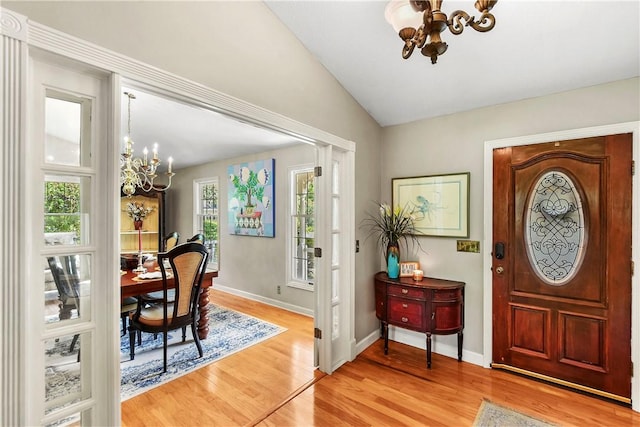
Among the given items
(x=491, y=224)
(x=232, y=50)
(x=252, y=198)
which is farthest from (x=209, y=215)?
(x=491, y=224)

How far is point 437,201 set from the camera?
3035 millimetres

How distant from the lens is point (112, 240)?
129 cm

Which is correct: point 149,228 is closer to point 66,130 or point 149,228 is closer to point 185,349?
point 185,349

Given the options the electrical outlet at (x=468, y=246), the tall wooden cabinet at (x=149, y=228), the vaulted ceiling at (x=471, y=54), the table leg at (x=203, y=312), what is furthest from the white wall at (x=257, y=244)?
the electrical outlet at (x=468, y=246)

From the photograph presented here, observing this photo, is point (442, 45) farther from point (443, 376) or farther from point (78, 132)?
point (443, 376)

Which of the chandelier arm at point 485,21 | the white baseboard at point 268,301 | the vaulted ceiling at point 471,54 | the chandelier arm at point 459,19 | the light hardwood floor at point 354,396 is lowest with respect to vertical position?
the light hardwood floor at point 354,396

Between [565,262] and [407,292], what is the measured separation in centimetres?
129

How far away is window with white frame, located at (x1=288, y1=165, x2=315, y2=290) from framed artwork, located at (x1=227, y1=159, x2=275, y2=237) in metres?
0.35

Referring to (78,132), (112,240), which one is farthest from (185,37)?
(112,240)

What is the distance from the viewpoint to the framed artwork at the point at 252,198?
456 centimetres

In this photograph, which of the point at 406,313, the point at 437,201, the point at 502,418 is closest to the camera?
the point at 502,418

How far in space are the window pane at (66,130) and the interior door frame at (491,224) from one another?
2.96 m

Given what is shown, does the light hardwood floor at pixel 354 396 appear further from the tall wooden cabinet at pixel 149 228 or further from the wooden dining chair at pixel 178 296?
the tall wooden cabinet at pixel 149 228

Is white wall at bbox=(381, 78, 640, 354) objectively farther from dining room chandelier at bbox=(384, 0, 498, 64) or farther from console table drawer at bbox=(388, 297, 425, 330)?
dining room chandelier at bbox=(384, 0, 498, 64)
